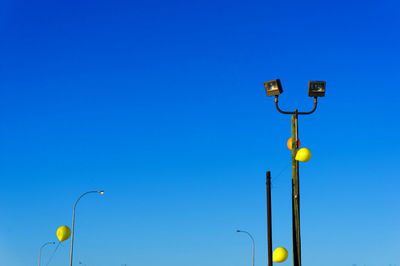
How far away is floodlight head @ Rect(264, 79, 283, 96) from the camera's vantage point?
1519 cm

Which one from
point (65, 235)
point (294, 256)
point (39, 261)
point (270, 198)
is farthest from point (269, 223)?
point (39, 261)

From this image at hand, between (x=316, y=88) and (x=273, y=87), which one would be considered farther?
(x=273, y=87)

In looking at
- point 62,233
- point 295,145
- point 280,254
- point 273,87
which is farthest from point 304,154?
point 62,233

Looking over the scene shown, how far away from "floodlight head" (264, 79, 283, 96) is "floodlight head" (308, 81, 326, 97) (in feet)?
2.91

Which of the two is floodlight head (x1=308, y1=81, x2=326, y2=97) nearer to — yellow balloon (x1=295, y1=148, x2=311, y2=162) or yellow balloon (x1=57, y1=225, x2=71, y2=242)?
yellow balloon (x1=295, y1=148, x2=311, y2=162)

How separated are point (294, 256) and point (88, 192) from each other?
86.2ft

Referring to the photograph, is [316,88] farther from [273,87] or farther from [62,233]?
[62,233]

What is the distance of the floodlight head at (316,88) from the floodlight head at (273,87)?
0.89 m

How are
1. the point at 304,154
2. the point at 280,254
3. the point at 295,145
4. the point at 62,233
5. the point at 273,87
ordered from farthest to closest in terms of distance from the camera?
the point at 62,233 < the point at 280,254 < the point at 273,87 < the point at 295,145 < the point at 304,154

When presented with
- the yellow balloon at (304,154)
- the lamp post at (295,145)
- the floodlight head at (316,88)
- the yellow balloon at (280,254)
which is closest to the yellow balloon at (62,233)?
the yellow balloon at (280,254)

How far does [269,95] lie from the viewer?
1538 centimetres

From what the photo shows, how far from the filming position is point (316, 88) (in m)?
14.9

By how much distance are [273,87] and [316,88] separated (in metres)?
1.28

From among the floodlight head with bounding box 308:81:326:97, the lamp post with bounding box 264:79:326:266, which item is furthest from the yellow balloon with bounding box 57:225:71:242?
the floodlight head with bounding box 308:81:326:97
